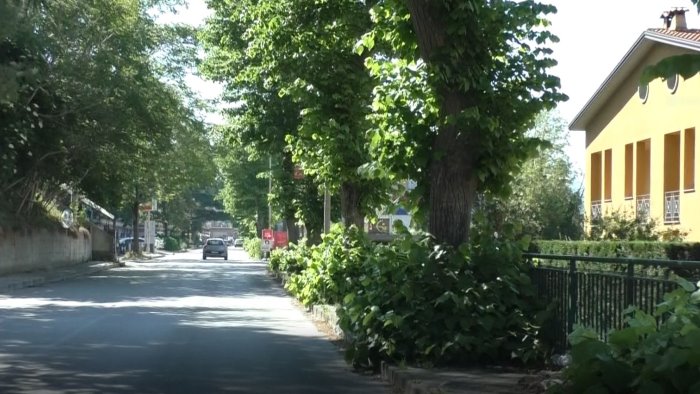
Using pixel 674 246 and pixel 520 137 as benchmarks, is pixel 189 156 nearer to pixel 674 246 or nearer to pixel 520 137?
pixel 674 246

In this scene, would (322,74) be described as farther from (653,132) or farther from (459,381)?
(653,132)

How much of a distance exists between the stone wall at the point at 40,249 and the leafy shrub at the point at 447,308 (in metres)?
26.0

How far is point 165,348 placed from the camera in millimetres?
13023

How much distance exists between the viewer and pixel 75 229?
48438 millimetres

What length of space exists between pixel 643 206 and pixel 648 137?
2194mm

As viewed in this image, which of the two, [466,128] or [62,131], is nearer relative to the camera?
[466,128]

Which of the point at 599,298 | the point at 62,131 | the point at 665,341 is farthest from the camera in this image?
the point at 62,131

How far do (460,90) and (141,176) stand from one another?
34.8 m

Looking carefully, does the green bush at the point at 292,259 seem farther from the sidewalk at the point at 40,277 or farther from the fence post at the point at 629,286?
the fence post at the point at 629,286

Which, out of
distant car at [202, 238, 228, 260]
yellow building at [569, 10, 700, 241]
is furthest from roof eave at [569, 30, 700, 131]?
distant car at [202, 238, 228, 260]

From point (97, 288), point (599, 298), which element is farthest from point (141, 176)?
point (599, 298)

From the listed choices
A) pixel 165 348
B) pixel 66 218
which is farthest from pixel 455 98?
pixel 66 218

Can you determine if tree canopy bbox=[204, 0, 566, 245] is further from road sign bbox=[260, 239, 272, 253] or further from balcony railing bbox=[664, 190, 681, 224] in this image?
road sign bbox=[260, 239, 272, 253]

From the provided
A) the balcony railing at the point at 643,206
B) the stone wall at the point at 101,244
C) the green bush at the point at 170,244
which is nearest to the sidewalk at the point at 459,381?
the balcony railing at the point at 643,206
